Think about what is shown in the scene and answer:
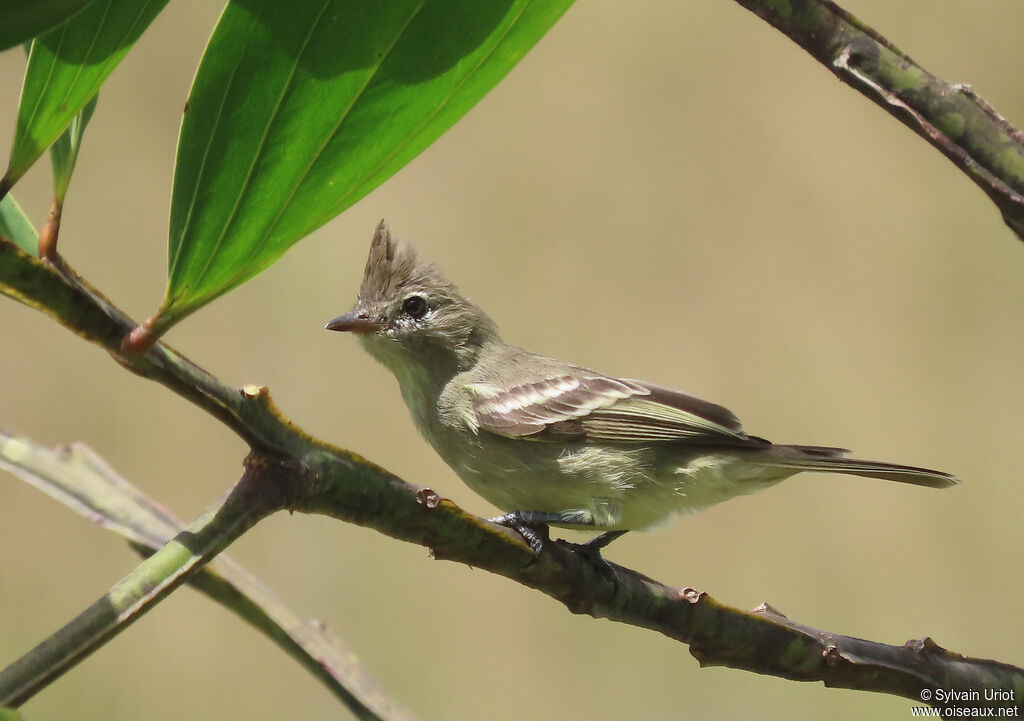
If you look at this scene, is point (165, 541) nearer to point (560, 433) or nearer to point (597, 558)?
point (597, 558)

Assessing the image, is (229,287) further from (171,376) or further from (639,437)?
(639,437)

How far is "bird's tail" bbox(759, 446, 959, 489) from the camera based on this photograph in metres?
1.97

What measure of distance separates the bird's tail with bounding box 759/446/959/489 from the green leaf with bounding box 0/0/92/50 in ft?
5.94

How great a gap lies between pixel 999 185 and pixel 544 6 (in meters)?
0.87

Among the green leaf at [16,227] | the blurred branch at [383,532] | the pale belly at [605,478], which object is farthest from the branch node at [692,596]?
the green leaf at [16,227]

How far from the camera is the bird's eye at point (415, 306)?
7.90 feet

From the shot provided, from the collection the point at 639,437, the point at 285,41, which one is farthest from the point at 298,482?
the point at 639,437

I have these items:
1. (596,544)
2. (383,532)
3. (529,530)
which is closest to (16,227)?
(383,532)

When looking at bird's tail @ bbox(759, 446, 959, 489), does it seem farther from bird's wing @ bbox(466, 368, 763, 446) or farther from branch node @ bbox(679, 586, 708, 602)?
branch node @ bbox(679, 586, 708, 602)

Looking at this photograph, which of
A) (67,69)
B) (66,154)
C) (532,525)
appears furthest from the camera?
(532,525)

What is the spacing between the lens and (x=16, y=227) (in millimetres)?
907

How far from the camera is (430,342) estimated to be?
2414 mm

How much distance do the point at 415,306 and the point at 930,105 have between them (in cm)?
142

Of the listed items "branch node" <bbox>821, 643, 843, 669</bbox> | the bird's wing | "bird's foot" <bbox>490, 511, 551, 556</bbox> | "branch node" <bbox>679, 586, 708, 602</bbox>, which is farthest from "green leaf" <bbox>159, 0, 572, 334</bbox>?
the bird's wing
